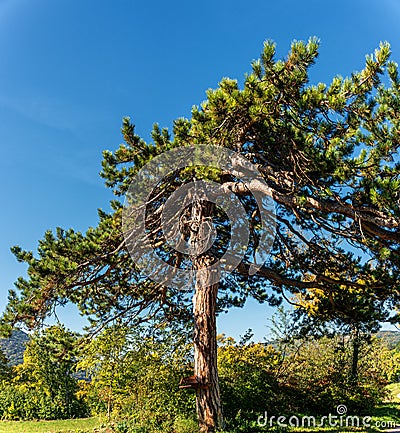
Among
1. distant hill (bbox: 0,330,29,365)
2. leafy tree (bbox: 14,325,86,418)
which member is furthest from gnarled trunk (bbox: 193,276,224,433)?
distant hill (bbox: 0,330,29,365)

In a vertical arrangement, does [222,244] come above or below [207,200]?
below

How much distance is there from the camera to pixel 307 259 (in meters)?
8.47

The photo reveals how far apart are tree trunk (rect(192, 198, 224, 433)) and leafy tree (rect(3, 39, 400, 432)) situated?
0.07ft

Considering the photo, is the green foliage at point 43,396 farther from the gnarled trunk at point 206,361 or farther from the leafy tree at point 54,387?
the gnarled trunk at point 206,361

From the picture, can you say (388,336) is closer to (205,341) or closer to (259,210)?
(259,210)

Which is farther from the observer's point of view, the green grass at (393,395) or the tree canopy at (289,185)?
the green grass at (393,395)

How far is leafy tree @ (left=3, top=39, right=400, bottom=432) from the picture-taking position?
5195 millimetres

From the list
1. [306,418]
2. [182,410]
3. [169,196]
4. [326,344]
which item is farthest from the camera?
[326,344]

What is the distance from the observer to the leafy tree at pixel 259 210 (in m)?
5.20

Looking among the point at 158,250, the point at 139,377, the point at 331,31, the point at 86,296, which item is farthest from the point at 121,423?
the point at 331,31

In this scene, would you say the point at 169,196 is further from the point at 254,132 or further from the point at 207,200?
the point at 254,132

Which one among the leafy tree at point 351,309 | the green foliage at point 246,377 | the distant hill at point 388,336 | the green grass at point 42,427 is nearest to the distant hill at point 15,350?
the green grass at point 42,427

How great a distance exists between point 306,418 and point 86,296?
6306 millimetres

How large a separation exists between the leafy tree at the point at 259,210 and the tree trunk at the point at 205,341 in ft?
0.07
